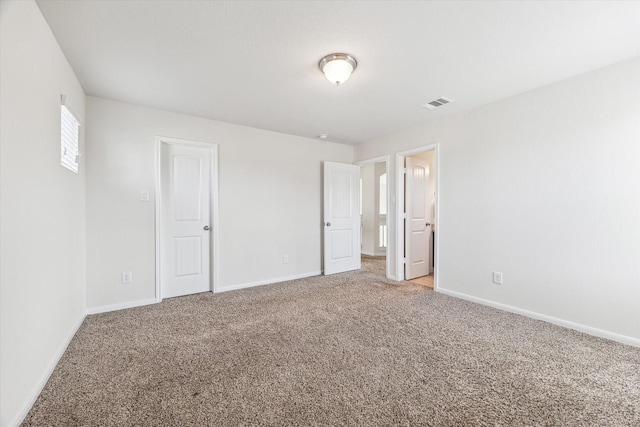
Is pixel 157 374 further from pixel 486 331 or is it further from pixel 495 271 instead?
pixel 495 271

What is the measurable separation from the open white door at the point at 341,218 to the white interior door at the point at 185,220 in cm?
196

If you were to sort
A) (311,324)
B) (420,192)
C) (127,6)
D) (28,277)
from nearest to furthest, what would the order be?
(28,277) < (127,6) < (311,324) < (420,192)

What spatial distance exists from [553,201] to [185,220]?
4277 mm

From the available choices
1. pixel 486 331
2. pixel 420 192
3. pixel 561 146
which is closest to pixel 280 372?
pixel 486 331

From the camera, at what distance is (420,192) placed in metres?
4.53

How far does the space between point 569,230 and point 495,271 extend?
2.74 feet

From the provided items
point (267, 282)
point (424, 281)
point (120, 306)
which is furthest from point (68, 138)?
point (424, 281)

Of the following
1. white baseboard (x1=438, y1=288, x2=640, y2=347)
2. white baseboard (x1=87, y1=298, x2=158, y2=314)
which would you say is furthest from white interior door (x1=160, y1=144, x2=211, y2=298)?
white baseboard (x1=438, y1=288, x2=640, y2=347)

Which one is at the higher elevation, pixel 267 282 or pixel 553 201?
pixel 553 201

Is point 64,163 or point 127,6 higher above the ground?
point 127,6

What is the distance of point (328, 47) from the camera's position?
2072 millimetres

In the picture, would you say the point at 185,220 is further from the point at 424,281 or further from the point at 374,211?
the point at 374,211

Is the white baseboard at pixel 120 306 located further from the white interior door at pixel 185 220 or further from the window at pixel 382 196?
the window at pixel 382 196

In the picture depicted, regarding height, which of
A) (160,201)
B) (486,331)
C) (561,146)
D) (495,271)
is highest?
(561,146)
